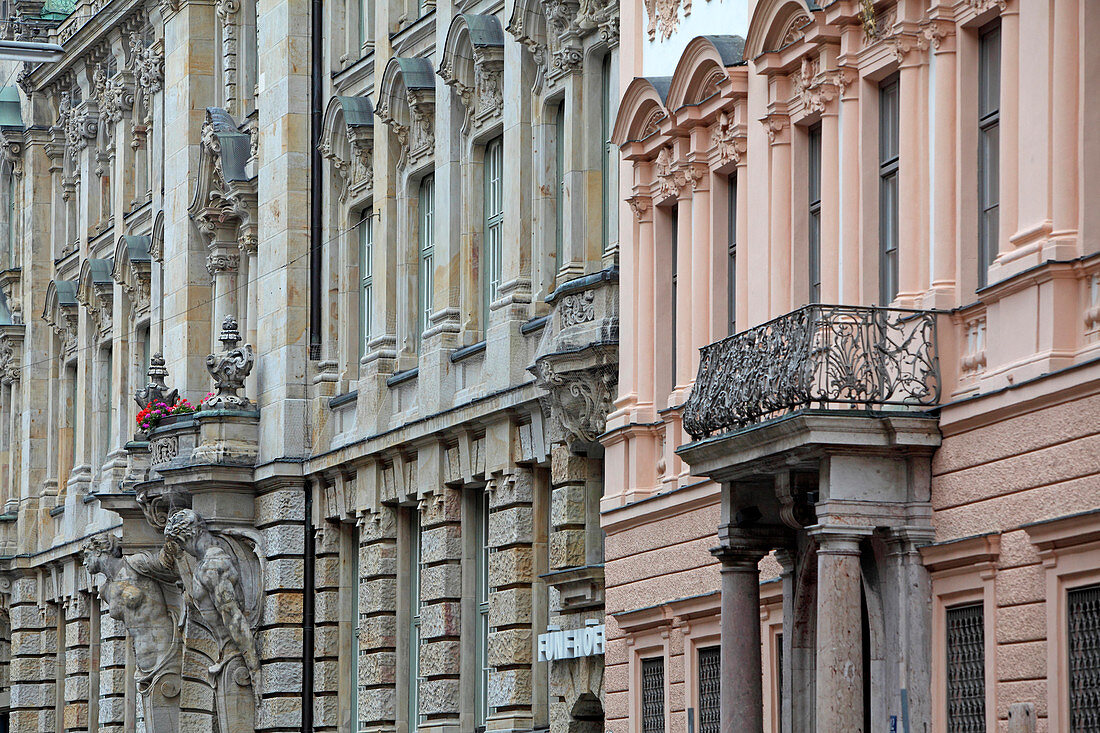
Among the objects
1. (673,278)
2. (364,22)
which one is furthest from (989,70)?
(364,22)

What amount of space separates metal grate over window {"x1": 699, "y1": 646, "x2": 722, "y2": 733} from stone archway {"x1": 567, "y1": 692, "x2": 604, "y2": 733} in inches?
184

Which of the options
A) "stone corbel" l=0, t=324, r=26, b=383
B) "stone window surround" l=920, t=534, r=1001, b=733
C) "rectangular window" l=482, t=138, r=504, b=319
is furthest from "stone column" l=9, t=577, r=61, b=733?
"stone window surround" l=920, t=534, r=1001, b=733

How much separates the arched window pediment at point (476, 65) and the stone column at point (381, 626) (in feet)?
19.5

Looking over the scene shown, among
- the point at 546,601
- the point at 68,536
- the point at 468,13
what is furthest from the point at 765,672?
the point at 68,536

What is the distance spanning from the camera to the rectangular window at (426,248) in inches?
1443

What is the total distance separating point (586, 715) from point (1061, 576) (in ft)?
40.9

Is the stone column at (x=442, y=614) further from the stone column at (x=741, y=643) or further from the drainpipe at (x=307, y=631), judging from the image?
the stone column at (x=741, y=643)

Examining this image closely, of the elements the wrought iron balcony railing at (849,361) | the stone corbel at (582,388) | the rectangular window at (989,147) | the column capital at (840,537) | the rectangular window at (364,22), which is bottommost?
the column capital at (840,537)

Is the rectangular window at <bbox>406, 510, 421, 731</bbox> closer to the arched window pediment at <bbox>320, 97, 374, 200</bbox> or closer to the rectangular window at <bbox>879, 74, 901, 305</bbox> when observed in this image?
the arched window pediment at <bbox>320, 97, 374, 200</bbox>

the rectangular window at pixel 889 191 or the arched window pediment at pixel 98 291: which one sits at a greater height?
the arched window pediment at pixel 98 291

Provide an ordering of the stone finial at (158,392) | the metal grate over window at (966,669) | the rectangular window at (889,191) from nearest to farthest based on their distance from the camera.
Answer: the metal grate over window at (966,669) → the rectangular window at (889,191) → the stone finial at (158,392)

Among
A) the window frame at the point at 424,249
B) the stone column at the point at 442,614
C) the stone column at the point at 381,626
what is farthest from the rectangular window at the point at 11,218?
the stone column at the point at 442,614

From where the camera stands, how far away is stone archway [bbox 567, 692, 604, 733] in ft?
96.8

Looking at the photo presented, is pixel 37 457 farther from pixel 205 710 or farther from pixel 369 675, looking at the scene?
pixel 369 675
